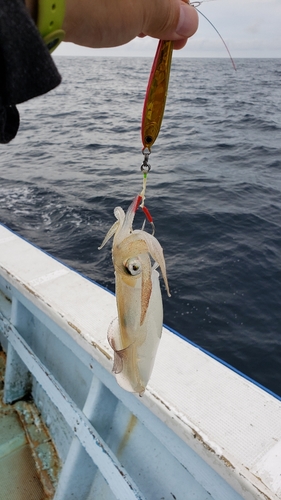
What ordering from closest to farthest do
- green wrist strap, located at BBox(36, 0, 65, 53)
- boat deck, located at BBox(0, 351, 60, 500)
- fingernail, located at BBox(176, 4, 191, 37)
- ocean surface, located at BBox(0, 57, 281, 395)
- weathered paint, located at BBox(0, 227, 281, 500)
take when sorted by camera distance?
green wrist strap, located at BBox(36, 0, 65, 53), fingernail, located at BBox(176, 4, 191, 37), weathered paint, located at BBox(0, 227, 281, 500), boat deck, located at BBox(0, 351, 60, 500), ocean surface, located at BBox(0, 57, 281, 395)

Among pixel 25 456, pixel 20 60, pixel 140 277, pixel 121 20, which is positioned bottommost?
pixel 25 456

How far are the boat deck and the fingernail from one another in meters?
3.27

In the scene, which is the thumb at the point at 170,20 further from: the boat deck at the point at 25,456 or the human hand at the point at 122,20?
the boat deck at the point at 25,456

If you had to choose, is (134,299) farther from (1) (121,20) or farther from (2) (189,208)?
(2) (189,208)

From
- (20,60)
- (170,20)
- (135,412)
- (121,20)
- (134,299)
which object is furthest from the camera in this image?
(135,412)

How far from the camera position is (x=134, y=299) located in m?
1.53

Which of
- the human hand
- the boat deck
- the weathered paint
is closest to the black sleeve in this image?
the human hand

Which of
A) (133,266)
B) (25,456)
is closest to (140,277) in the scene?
(133,266)

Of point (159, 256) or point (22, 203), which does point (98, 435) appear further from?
point (22, 203)

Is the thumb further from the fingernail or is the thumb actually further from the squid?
the squid

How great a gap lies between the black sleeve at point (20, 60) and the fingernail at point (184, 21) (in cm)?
68

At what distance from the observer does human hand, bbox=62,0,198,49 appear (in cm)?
110

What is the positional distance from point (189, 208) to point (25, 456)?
717 centimetres

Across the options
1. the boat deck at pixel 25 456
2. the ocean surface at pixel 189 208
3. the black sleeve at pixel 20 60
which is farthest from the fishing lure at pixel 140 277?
the ocean surface at pixel 189 208
